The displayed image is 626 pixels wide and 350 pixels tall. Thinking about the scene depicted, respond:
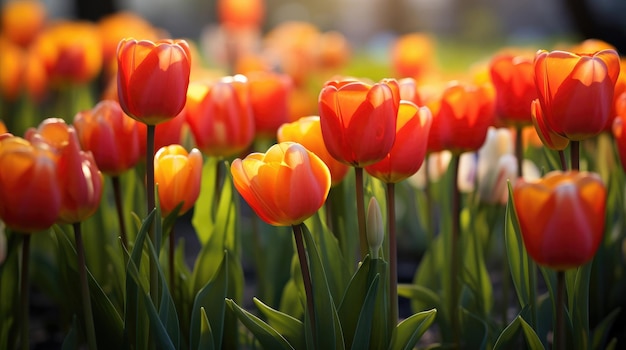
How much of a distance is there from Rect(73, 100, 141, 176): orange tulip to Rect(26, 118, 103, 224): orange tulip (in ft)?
0.47

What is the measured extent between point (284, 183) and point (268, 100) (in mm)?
695

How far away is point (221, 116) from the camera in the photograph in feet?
5.39

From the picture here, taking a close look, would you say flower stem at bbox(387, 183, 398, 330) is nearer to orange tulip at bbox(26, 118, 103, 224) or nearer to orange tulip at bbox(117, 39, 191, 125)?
orange tulip at bbox(117, 39, 191, 125)

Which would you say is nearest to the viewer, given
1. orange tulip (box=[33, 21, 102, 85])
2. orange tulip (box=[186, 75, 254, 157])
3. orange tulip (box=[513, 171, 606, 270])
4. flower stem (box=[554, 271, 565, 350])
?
orange tulip (box=[513, 171, 606, 270])

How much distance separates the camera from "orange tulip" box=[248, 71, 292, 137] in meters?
1.87

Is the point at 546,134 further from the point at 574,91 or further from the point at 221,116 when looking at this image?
the point at 221,116

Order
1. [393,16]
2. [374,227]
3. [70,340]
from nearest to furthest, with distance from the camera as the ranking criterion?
[374,227], [70,340], [393,16]

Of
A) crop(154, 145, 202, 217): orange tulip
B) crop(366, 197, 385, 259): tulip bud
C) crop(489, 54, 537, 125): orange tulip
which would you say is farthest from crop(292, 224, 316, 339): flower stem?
crop(489, 54, 537, 125): orange tulip

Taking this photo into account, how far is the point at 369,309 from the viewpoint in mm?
1298

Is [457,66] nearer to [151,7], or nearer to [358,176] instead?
[358,176]

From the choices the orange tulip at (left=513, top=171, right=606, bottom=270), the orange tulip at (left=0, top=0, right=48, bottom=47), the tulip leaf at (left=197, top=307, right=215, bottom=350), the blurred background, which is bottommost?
the tulip leaf at (left=197, top=307, right=215, bottom=350)

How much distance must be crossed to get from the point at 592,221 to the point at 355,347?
0.46 m

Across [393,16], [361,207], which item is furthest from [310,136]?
[393,16]

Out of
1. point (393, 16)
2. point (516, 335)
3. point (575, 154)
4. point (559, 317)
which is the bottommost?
point (516, 335)
